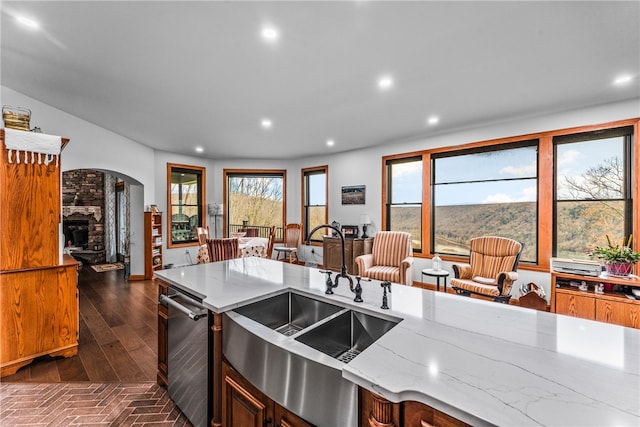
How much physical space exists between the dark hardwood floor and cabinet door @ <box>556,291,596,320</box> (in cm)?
458

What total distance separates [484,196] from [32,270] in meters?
5.99

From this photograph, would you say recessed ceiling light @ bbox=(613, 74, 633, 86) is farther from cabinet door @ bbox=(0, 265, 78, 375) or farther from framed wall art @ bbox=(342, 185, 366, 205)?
cabinet door @ bbox=(0, 265, 78, 375)

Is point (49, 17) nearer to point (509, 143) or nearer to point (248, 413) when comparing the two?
point (248, 413)

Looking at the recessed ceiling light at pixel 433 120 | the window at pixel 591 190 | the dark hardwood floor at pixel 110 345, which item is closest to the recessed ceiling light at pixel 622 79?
the window at pixel 591 190

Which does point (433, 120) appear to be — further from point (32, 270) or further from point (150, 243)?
point (150, 243)

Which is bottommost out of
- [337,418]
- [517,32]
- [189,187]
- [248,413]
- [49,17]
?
[248,413]

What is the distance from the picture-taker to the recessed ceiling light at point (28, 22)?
237 cm

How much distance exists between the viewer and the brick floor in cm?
195

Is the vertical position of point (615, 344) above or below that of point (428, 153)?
below

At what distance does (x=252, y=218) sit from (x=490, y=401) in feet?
24.2

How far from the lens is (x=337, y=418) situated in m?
0.96

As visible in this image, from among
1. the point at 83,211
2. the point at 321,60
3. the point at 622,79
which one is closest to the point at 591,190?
the point at 622,79

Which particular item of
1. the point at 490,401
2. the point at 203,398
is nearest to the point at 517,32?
the point at 490,401

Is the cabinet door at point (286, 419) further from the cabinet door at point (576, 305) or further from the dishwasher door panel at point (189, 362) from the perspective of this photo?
the cabinet door at point (576, 305)
